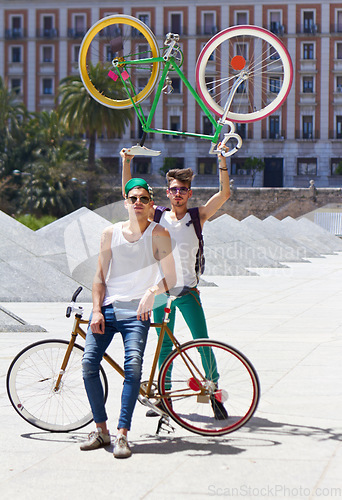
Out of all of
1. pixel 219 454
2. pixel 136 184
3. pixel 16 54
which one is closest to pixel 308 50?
pixel 16 54

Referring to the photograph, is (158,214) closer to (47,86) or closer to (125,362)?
(125,362)

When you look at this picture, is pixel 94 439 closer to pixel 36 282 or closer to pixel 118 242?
pixel 118 242

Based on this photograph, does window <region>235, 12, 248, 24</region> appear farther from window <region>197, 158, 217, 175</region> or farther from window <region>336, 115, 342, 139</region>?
window <region>197, 158, 217, 175</region>

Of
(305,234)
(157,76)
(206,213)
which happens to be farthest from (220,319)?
(305,234)

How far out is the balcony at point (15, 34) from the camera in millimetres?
79875

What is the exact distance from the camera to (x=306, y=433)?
504 cm

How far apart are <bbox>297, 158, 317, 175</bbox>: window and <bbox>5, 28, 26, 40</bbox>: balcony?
28.8 metres

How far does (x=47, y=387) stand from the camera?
17.1ft

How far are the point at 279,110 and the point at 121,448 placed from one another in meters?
74.4

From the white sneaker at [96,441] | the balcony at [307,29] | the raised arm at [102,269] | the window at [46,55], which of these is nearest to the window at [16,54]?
the window at [46,55]

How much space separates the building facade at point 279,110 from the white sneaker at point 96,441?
71487mm

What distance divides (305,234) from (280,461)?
31.6 meters

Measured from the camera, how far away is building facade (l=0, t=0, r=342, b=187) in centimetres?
7656

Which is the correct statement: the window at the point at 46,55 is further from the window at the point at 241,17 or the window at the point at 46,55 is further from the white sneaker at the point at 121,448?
the white sneaker at the point at 121,448
